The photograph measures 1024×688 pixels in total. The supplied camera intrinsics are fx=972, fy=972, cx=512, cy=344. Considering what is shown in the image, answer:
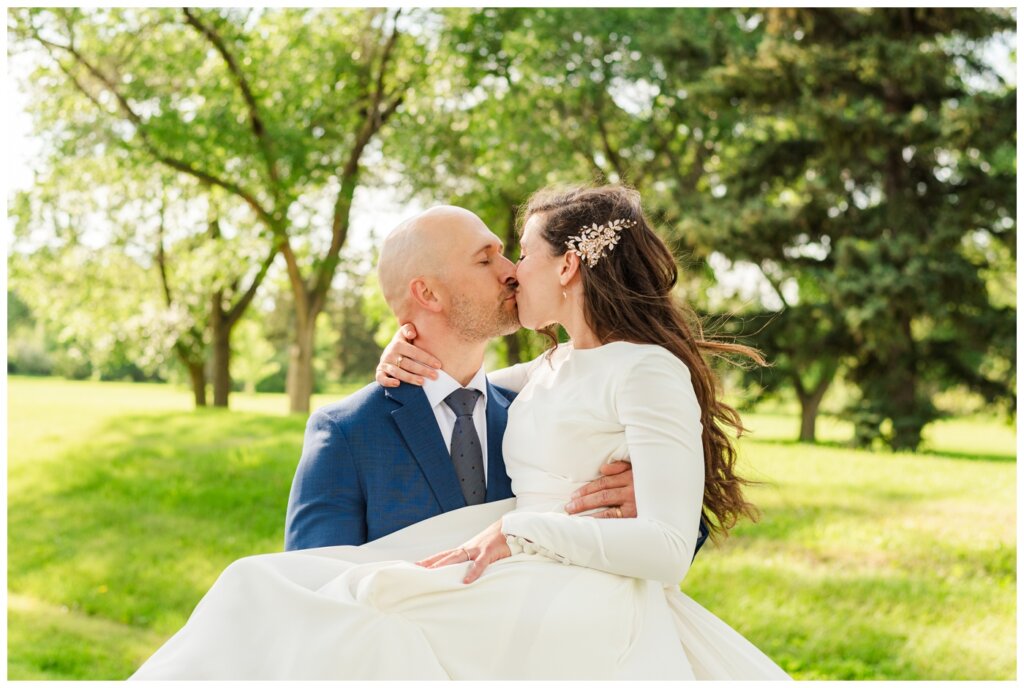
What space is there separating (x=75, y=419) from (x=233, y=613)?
50.4 feet

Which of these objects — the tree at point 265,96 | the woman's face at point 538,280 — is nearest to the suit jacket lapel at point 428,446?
the woman's face at point 538,280

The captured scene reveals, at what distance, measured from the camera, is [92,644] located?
8055 millimetres

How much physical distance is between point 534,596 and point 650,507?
1.22 feet

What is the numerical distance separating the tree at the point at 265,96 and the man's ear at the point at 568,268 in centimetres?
1499

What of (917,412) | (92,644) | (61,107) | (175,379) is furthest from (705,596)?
(175,379)

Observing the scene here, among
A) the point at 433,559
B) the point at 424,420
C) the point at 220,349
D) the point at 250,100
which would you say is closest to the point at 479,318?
the point at 424,420

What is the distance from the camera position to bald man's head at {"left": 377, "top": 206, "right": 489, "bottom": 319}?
3047 millimetres

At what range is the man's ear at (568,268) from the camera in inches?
107

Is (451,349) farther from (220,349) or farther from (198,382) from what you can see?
(198,382)

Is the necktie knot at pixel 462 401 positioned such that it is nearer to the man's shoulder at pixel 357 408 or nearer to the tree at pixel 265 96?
the man's shoulder at pixel 357 408

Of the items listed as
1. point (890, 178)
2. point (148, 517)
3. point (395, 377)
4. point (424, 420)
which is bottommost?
point (148, 517)

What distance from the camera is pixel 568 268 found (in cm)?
273

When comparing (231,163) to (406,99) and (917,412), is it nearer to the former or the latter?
(406,99)

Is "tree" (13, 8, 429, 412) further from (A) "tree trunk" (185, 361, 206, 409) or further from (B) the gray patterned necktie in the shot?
(B) the gray patterned necktie
